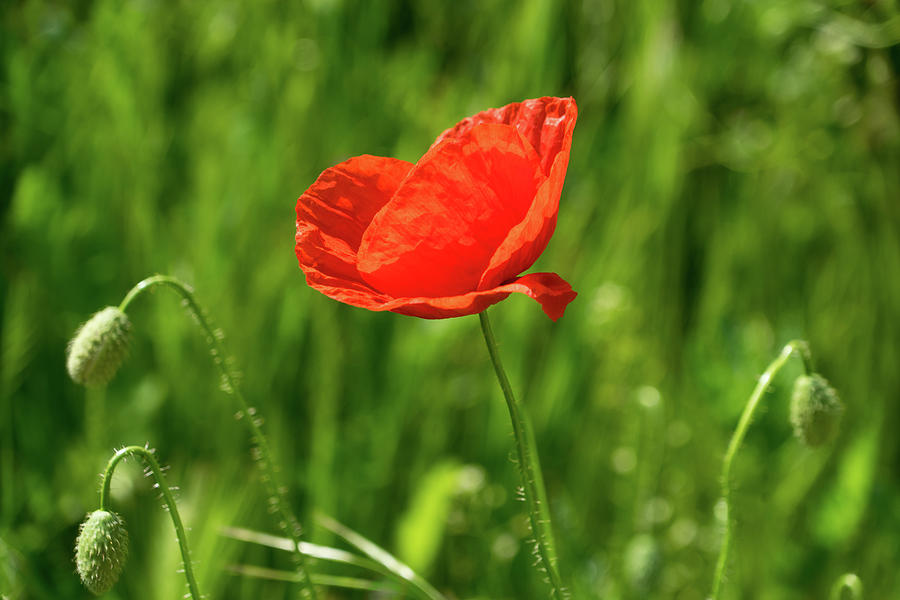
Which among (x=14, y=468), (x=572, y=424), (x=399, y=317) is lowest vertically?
(x=14, y=468)

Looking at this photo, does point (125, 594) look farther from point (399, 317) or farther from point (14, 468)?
point (399, 317)

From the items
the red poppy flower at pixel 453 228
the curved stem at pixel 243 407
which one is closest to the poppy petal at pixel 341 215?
the red poppy flower at pixel 453 228

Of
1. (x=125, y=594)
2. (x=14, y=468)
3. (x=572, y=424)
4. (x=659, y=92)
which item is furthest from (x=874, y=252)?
(x=14, y=468)

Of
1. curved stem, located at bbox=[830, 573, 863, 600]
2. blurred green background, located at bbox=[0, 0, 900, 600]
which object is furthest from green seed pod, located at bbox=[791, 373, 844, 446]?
blurred green background, located at bbox=[0, 0, 900, 600]

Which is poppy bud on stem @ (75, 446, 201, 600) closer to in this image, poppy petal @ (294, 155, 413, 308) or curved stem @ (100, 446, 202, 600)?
curved stem @ (100, 446, 202, 600)

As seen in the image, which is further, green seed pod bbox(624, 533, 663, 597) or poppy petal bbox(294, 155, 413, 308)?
green seed pod bbox(624, 533, 663, 597)

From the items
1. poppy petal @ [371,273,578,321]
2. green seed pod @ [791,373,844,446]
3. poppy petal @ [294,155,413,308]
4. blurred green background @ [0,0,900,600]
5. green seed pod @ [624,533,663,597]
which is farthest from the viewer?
blurred green background @ [0,0,900,600]
